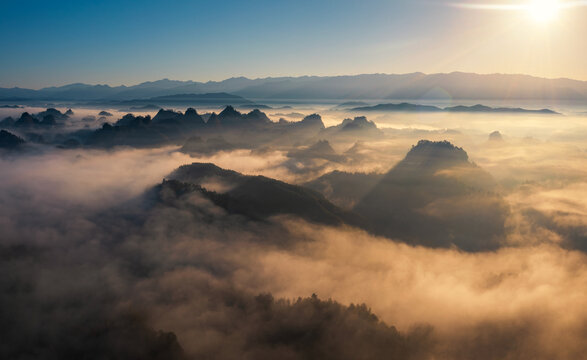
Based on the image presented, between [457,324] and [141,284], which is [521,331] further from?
[141,284]

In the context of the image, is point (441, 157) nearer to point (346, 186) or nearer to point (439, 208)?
point (439, 208)

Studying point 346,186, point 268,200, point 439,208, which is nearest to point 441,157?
point 439,208

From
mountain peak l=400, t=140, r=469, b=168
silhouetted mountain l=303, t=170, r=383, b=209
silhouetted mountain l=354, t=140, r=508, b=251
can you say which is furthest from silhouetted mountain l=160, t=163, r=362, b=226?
mountain peak l=400, t=140, r=469, b=168

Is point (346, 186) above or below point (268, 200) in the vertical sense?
below

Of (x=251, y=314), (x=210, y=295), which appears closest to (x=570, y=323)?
(x=251, y=314)

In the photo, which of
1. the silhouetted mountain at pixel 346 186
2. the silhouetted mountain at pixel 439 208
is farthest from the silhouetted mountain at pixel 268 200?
the silhouetted mountain at pixel 439 208

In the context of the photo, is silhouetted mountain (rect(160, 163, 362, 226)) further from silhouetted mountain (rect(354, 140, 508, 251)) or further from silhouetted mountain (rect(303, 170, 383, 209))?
silhouetted mountain (rect(354, 140, 508, 251))
